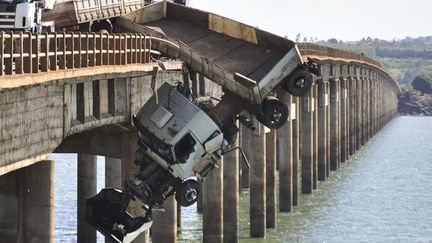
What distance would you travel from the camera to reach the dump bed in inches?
1443

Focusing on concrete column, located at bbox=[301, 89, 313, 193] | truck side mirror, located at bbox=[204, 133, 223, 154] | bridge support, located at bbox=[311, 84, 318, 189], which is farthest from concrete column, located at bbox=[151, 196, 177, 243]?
bridge support, located at bbox=[311, 84, 318, 189]

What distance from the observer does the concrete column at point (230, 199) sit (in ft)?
178

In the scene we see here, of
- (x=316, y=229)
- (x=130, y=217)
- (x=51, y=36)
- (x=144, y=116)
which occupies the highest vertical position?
(x=51, y=36)

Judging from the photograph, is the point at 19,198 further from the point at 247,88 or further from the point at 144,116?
the point at 247,88

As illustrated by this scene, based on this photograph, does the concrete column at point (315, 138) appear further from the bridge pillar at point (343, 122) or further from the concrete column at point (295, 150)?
the bridge pillar at point (343, 122)

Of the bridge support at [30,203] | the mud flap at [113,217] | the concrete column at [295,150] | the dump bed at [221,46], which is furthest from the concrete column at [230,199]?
the bridge support at [30,203]

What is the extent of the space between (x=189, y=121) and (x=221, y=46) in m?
6.65

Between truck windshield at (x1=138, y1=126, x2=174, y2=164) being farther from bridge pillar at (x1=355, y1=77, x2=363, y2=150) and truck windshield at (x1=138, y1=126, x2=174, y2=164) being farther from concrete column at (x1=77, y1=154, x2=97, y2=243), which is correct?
bridge pillar at (x1=355, y1=77, x2=363, y2=150)

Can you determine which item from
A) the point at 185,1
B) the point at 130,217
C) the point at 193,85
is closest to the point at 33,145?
the point at 130,217

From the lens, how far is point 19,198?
28.7 m

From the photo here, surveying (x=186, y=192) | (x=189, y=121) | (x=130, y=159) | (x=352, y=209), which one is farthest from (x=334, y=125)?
(x=189, y=121)

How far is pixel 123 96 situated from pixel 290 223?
1259 inches

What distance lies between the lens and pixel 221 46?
39.8m

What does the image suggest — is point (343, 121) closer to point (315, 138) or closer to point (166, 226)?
point (315, 138)
